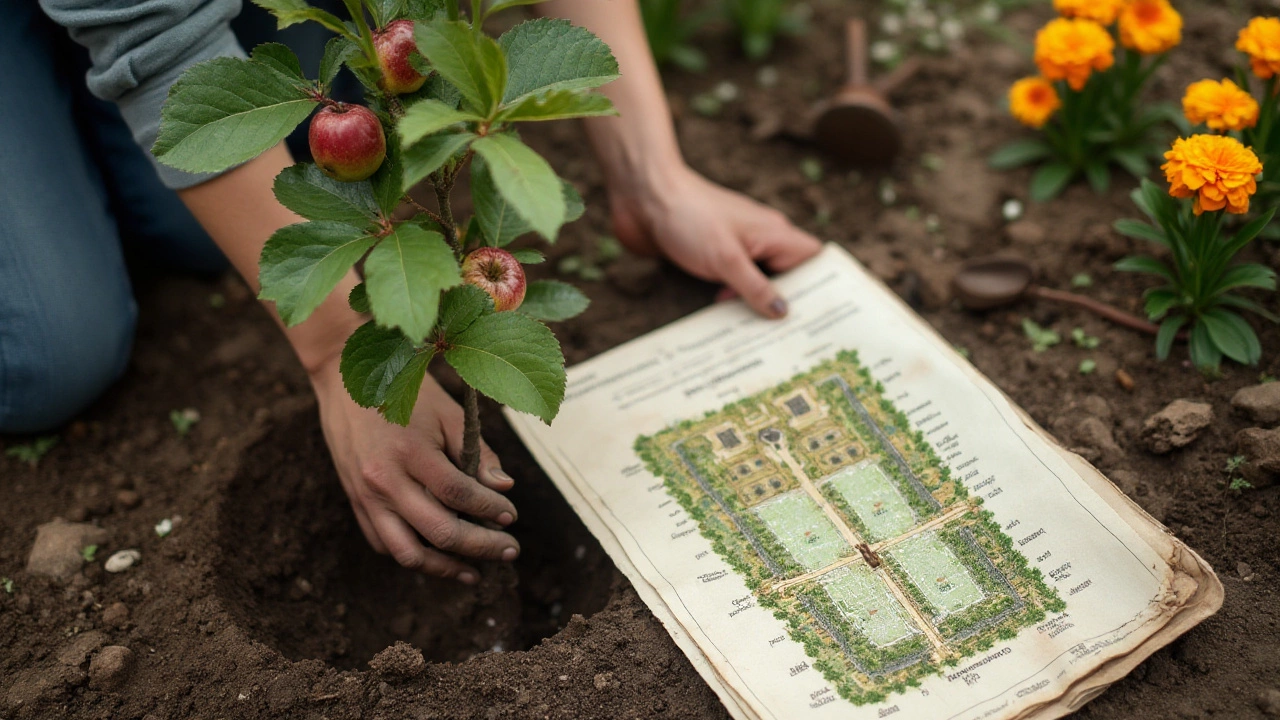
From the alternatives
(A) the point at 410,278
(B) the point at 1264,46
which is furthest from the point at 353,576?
(B) the point at 1264,46

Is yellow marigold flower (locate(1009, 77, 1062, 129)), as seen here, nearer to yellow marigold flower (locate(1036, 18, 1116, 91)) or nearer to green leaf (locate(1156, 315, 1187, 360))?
yellow marigold flower (locate(1036, 18, 1116, 91))

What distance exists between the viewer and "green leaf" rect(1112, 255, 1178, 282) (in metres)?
1.75

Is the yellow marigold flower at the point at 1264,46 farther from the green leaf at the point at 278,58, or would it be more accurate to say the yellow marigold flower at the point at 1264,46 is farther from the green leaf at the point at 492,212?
the green leaf at the point at 278,58

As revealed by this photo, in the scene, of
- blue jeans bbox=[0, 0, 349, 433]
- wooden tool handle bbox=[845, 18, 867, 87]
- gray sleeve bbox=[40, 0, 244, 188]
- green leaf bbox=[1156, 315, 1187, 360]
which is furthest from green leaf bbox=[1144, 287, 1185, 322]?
blue jeans bbox=[0, 0, 349, 433]

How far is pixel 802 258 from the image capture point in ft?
6.43

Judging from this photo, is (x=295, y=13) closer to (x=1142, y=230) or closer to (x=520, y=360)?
(x=520, y=360)

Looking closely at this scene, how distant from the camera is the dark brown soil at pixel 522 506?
1.44 meters

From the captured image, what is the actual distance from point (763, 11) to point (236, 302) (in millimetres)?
1577

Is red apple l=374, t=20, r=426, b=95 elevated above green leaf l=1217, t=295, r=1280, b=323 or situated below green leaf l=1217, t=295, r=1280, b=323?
above

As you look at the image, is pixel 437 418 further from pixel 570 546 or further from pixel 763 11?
pixel 763 11

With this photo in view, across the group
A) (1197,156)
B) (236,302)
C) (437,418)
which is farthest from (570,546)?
(1197,156)

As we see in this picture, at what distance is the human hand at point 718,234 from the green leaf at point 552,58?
77 cm

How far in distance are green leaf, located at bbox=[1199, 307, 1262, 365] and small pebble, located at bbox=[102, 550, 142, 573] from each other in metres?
2.01

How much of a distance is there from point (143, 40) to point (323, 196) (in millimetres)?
515
